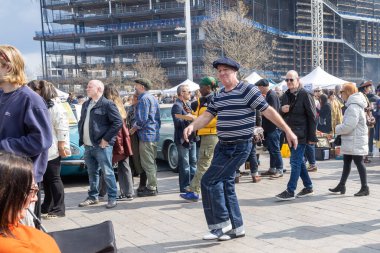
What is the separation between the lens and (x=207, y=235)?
487cm

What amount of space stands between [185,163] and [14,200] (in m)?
5.33

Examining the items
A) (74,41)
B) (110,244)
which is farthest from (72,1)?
(110,244)

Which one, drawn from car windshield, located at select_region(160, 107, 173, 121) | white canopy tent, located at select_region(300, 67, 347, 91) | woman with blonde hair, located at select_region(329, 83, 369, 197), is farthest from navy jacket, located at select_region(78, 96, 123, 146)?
white canopy tent, located at select_region(300, 67, 347, 91)

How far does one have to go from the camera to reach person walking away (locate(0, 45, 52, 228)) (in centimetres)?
336

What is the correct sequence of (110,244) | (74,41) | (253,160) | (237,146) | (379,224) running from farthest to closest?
(74,41) → (253,160) → (379,224) → (237,146) → (110,244)

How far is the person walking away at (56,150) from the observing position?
19.6ft

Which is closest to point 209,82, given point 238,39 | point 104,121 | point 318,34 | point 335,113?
point 104,121

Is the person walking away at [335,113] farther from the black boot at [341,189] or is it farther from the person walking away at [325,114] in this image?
the black boot at [341,189]

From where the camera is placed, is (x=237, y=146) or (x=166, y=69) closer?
(x=237, y=146)

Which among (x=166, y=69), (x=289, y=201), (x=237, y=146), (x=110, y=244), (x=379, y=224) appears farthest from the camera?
(x=166, y=69)

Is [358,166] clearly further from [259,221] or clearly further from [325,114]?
[325,114]

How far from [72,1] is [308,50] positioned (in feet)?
131

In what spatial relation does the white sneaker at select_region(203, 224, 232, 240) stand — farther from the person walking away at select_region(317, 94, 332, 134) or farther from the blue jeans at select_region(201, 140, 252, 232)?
the person walking away at select_region(317, 94, 332, 134)

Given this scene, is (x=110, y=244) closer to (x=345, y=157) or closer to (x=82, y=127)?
(x=82, y=127)
